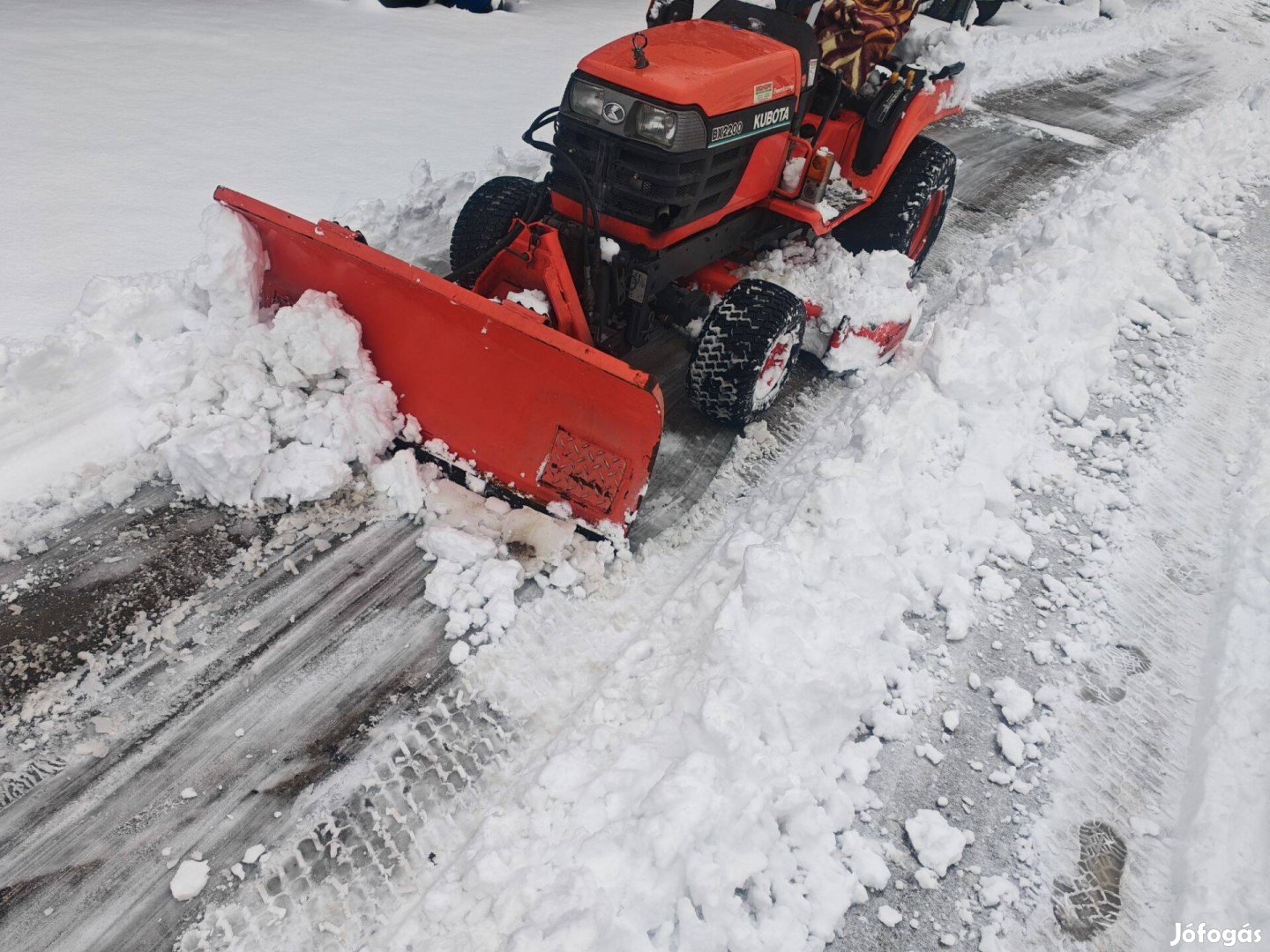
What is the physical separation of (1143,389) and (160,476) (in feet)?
15.9

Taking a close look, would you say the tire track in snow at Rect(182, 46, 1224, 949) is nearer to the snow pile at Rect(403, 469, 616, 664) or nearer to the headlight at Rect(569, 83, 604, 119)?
the snow pile at Rect(403, 469, 616, 664)

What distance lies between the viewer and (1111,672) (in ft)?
9.63

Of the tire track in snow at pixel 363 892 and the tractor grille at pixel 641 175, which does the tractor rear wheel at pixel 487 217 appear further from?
the tire track in snow at pixel 363 892

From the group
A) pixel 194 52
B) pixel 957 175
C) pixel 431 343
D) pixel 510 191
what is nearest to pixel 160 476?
pixel 431 343

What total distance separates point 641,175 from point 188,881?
282 centimetres

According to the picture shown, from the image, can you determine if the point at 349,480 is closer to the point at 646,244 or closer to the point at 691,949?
the point at 646,244

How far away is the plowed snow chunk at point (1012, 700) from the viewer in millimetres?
2725

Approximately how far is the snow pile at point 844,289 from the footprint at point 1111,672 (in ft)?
5.98

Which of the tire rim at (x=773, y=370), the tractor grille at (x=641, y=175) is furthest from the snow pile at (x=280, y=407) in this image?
the tire rim at (x=773, y=370)

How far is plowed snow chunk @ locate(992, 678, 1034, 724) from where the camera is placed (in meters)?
2.72

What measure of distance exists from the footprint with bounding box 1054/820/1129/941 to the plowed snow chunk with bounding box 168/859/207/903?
7.69ft

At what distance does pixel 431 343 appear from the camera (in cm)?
321

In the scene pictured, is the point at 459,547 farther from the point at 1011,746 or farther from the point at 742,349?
the point at 1011,746

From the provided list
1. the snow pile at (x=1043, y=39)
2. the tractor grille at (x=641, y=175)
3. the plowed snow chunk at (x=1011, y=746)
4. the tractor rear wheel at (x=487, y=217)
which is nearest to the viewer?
the plowed snow chunk at (x=1011, y=746)
